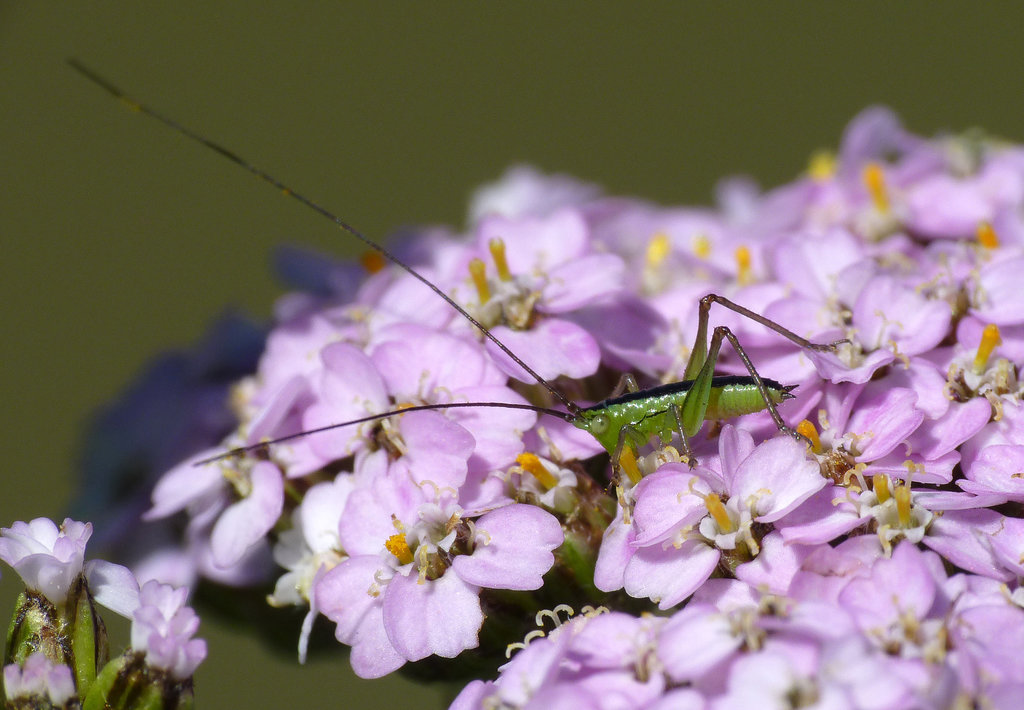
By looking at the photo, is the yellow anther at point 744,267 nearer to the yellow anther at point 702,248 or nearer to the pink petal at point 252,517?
the yellow anther at point 702,248

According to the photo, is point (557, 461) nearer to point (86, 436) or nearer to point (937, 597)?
point (937, 597)

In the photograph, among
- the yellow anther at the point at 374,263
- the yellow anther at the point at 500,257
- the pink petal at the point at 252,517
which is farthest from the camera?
the yellow anther at the point at 374,263

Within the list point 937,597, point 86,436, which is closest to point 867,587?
point 937,597

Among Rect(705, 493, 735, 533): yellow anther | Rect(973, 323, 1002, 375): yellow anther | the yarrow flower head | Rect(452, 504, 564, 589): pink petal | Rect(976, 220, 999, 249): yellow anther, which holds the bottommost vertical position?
A: the yarrow flower head

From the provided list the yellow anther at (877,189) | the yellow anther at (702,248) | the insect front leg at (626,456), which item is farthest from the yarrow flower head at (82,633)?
the yellow anther at (877,189)

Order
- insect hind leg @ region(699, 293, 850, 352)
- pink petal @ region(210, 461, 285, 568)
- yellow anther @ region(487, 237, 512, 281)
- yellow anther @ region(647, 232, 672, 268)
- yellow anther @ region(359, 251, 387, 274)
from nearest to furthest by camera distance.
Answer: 1. insect hind leg @ region(699, 293, 850, 352)
2. pink petal @ region(210, 461, 285, 568)
3. yellow anther @ region(487, 237, 512, 281)
4. yellow anther @ region(647, 232, 672, 268)
5. yellow anther @ region(359, 251, 387, 274)

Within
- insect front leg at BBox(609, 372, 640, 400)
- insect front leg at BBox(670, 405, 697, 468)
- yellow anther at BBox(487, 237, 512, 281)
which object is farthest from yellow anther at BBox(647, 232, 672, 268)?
insect front leg at BBox(670, 405, 697, 468)

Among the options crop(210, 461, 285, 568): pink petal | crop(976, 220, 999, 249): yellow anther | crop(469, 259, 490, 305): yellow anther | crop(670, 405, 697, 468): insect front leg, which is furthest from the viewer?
crop(976, 220, 999, 249): yellow anther

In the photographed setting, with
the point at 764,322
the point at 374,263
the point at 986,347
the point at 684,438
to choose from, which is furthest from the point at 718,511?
the point at 374,263

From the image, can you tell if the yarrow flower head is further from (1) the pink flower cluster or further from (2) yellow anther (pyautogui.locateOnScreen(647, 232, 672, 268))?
(2) yellow anther (pyautogui.locateOnScreen(647, 232, 672, 268))
